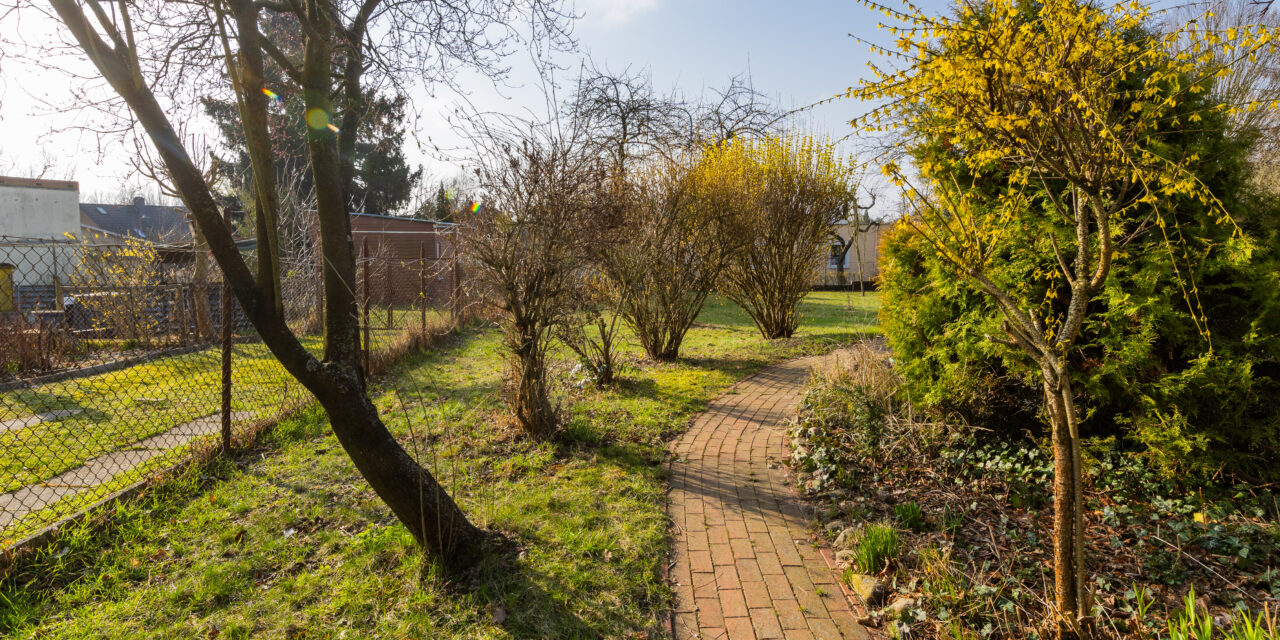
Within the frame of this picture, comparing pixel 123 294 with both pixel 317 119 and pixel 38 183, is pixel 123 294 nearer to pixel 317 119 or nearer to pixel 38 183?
pixel 317 119

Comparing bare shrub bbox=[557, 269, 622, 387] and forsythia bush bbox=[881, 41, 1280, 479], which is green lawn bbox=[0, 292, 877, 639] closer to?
bare shrub bbox=[557, 269, 622, 387]

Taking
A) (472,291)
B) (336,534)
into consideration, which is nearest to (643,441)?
(472,291)

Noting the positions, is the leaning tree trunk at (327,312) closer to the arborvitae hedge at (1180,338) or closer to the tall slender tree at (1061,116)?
the tall slender tree at (1061,116)

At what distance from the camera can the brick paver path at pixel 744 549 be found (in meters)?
2.79

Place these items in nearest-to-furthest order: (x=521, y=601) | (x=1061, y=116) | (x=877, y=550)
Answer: (x=1061, y=116)
(x=521, y=601)
(x=877, y=550)

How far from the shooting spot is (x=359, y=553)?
132 inches

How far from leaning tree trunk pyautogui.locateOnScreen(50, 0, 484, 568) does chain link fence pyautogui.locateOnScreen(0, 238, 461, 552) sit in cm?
198

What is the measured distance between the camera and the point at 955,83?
2.42 meters

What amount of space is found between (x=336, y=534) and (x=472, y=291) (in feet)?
7.96

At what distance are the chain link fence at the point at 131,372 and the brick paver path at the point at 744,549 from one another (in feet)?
9.69

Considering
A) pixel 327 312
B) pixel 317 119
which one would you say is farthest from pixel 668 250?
pixel 327 312

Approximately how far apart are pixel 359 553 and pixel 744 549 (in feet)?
7.09

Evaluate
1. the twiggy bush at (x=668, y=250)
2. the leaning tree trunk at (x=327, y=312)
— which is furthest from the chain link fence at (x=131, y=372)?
the twiggy bush at (x=668, y=250)

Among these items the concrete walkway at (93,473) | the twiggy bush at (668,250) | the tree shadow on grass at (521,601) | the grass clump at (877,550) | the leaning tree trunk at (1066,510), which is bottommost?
Answer: the tree shadow on grass at (521,601)
